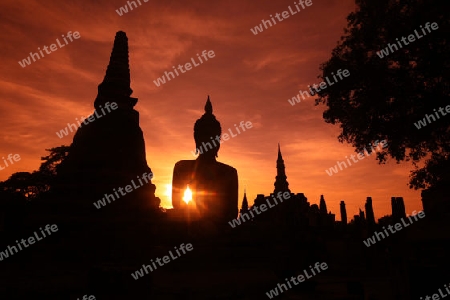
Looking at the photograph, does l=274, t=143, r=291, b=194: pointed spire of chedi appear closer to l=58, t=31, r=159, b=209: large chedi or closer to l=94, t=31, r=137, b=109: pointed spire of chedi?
l=58, t=31, r=159, b=209: large chedi

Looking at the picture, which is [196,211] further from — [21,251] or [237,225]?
[21,251]

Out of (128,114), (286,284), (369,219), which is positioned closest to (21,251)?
(128,114)

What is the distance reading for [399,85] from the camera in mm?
12367

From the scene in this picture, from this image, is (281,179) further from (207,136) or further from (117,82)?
(117,82)

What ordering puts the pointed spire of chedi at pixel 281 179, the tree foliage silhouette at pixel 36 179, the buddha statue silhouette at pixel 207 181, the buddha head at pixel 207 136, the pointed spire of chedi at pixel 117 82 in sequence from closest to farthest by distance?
the pointed spire of chedi at pixel 117 82
the buddha statue silhouette at pixel 207 181
the buddha head at pixel 207 136
the tree foliage silhouette at pixel 36 179
the pointed spire of chedi at pixel 281 179

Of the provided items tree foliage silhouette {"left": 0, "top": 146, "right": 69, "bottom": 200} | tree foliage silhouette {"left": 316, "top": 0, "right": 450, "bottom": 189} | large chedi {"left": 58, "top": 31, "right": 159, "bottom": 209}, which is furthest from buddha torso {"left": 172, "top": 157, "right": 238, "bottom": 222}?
tree foliage silhouette {"left": 0, "top": 146, "right": 69, "bottom": 200}

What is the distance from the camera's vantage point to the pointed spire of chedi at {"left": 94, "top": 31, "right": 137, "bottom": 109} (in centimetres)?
1973

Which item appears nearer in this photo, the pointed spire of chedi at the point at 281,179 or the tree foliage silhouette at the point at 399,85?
the tree foliage silhouette at the point at 399,85

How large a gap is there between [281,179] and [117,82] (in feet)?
125

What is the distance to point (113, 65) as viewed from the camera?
20.6 metres

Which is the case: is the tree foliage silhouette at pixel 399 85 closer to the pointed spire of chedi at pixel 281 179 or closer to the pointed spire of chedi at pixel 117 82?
the pointed spire of chedi at pixel 117 82

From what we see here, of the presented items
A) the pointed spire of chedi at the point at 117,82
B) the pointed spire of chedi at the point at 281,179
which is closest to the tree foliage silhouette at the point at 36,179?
the pointed spire of chedi at the point at 117,82

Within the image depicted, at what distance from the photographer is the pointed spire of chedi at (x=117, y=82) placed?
19.7m

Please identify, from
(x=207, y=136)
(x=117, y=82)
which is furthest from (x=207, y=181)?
(x=117, y=82)
